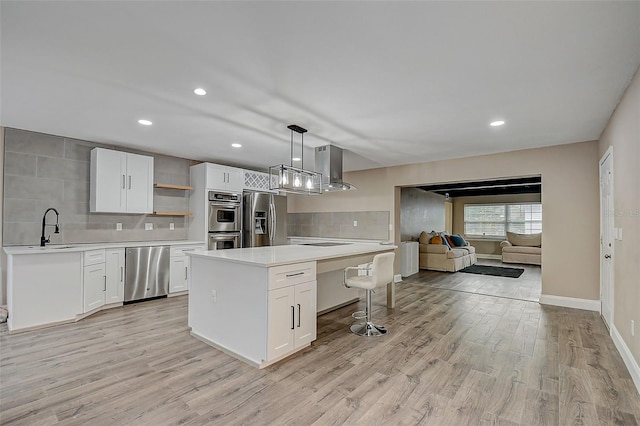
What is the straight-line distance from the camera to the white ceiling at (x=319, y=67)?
5.78 feet

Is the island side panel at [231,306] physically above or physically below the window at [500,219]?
below

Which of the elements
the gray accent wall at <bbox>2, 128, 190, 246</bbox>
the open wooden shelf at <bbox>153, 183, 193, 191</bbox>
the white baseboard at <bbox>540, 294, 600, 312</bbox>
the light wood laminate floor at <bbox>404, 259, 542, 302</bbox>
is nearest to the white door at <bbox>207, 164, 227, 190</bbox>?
the open wooden shelf at <bbox>153, 183, 193, 191</bbox>

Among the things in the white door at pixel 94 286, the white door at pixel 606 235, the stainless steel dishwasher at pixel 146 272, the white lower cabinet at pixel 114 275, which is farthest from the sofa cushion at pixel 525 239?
the white door at pixel 94 286

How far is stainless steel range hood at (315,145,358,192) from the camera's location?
4596mm

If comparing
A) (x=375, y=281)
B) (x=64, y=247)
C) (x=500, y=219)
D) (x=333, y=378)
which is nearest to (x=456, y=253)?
(x=500, y=219)

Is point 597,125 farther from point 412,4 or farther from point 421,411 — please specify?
point 421,411

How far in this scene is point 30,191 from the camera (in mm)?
4035

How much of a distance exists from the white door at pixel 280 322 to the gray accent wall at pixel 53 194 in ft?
11.8

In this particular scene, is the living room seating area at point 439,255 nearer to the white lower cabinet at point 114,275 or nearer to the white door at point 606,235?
the white door at point 606,235

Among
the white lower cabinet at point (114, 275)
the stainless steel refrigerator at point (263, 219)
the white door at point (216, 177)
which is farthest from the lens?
the stainless steel refrigerator at point (263, 219)

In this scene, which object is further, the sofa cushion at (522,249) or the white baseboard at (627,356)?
the sofa cushion at (522,249)

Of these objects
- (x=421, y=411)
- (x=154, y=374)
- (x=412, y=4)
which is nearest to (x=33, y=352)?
(x=154, y=374)

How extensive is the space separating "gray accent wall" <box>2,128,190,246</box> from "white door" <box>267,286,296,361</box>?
3.59 metres

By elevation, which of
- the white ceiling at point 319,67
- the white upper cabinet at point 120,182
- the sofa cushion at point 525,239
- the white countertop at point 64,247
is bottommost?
the sofa cushion at point 525,239
